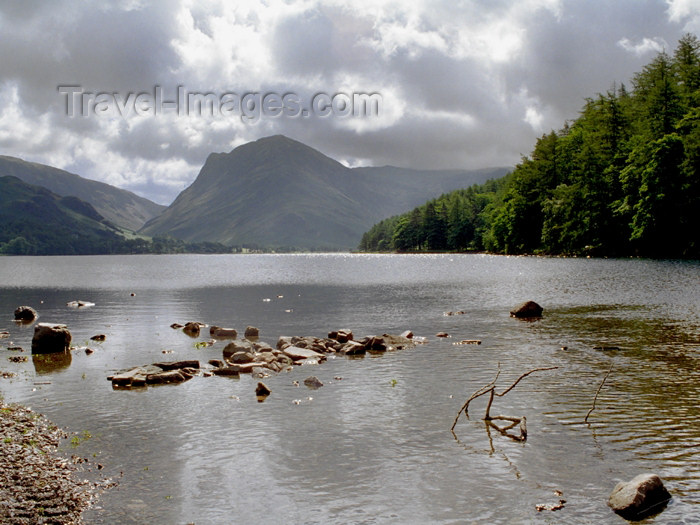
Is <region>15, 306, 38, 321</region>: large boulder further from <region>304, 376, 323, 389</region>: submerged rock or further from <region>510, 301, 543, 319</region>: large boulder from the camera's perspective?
<region>510, 301, 543, 319</region>: large boulder

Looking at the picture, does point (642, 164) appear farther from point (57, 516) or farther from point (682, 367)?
point (57, 516)

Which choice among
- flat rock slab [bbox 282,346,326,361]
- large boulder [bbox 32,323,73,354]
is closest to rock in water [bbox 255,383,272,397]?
flat rock slab [bbox 282,346,326,361]

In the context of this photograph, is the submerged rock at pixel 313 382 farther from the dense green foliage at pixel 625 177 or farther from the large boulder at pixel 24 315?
the dense green foliage at pixel 625 177

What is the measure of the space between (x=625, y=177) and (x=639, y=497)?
407ft

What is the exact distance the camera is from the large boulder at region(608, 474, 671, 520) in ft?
42.2

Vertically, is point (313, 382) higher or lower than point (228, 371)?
higher

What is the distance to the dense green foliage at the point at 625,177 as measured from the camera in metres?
109

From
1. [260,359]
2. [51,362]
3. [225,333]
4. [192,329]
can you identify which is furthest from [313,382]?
[192,329]

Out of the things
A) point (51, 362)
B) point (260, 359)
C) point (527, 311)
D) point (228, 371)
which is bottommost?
point (51, 362)

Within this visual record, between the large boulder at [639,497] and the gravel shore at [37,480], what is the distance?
42.6ft

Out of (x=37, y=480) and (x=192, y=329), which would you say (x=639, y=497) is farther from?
(x=192, y=329)

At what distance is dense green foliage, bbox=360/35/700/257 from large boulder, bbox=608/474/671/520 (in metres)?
110

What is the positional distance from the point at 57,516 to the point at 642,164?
12809 centimetres

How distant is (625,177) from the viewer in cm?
12144
